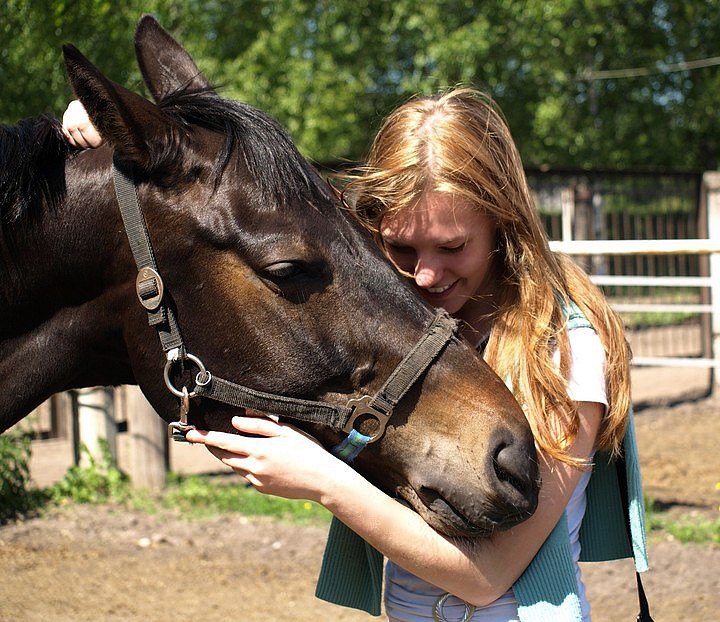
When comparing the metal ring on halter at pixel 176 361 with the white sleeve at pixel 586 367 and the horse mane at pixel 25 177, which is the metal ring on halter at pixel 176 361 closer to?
the horse mane at pixel 25 177

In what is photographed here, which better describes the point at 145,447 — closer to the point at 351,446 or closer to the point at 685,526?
the point at 685,526

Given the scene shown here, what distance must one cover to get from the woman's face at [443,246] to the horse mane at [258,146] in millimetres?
236

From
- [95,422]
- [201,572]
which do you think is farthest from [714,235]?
[201,572]

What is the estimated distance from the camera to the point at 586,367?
1875 millimetres

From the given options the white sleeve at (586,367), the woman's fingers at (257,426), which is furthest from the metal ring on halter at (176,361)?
the white sleeve at (586,367)

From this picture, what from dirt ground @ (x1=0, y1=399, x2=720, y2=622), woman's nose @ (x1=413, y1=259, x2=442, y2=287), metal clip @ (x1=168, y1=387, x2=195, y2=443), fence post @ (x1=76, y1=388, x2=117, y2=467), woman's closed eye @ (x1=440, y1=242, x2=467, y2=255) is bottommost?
dirt ground @ (x1=0, y1=399, x2=720, y2=622)

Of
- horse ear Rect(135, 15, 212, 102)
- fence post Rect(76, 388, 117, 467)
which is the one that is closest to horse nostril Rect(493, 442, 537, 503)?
horse ear Rect(135, 15, 212, 102)

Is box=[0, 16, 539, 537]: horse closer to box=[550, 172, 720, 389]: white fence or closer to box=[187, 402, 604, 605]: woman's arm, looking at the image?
box=[187, 402, 604, 605]: woman's arm

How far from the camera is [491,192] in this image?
6.40 ft

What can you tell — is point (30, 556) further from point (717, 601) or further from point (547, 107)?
point (547, 107)

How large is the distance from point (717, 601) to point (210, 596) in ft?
8.26

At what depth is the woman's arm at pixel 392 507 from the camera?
Answer: 1.68 metres

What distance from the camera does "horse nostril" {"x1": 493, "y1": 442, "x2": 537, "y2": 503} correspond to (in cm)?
164

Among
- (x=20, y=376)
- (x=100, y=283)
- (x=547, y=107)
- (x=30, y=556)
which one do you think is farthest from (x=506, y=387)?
(x=547, y=107)
